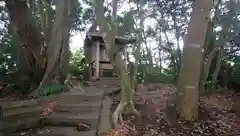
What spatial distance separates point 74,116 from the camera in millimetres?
5941

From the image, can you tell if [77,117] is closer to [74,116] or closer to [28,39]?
[74,116]

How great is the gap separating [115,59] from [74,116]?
160 centimetres

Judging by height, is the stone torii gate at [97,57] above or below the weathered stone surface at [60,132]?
above

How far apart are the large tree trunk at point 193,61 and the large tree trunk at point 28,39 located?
4971 millimetres

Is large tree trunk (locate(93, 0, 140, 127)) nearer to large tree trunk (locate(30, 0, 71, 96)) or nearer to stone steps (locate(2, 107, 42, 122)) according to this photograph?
stone steps (locate(2, 107, 42, 122))

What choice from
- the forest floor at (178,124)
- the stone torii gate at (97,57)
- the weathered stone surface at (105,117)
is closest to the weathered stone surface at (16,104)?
the forest floor at (178,124)

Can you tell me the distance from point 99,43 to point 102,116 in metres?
8.02

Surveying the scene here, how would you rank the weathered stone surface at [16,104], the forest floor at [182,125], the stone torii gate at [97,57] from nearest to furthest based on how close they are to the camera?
1. the forest floor at [182,125]
2. the weathered stone surface at [16,104]
3. the stone torii gate at [97,57]

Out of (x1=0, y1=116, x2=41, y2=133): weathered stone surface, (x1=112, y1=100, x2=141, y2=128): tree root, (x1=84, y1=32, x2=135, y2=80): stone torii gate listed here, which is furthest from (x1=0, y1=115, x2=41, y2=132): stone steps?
(x1=84, y1=32, x2=135, y2=80): stone torii gate

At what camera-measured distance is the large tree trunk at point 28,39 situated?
28.5ft

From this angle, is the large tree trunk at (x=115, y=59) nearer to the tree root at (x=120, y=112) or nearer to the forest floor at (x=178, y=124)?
the tree root at (x=120, y=112)

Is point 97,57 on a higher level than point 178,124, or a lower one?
higher

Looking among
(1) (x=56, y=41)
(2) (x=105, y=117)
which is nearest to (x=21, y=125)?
(2) (x=105, y=117)

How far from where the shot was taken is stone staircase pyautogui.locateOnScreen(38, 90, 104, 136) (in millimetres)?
5250
